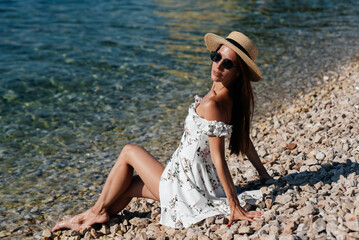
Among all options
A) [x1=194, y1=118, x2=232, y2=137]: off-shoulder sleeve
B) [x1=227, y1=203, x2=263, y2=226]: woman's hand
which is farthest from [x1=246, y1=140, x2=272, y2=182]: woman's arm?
[x1=227, y1=203, x2=263, y2=226]: woman's hand

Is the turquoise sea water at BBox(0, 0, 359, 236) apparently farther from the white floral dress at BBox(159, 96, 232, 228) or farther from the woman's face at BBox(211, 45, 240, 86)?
the woman's face at BBox(211, 45, 240, 86)

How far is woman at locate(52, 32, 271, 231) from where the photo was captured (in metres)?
4.21

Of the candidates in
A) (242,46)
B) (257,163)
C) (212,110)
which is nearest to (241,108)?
(212,110)

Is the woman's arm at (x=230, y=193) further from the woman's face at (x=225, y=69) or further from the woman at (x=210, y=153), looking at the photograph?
the woman's face at (x=225, y=69)

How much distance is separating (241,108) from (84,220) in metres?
2.32

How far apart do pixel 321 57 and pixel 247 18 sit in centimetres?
647

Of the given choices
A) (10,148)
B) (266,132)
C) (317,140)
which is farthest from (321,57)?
(10,148)

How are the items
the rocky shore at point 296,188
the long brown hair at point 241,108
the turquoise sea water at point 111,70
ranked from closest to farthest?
the rocky shore at point 296,188 → the long brown hair at point 241,108 → the turquoise sea water at point 111,70

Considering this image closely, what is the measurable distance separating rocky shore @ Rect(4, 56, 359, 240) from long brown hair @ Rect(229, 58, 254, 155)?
24.2 inches

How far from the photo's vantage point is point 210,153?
4.41 metres

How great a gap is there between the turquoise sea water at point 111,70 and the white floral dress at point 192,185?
2131mm

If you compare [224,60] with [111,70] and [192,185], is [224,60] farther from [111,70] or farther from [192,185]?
[111,70]

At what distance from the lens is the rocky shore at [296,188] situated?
3801 millimetres

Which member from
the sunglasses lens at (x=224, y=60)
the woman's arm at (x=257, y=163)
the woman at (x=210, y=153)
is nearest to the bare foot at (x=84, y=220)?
the woman at (x=210, y=153)
